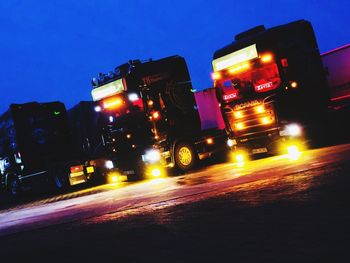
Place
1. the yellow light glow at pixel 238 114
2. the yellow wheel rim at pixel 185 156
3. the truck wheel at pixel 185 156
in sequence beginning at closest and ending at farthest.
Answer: the yellow light glow at pixel 238 114, the truck wheel at pixel 185 156, the yellow wheel rim at pixel 185 156

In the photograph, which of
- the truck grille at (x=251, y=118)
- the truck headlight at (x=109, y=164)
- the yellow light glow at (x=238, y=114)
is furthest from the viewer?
the truck headlight at (x=109, y=164)

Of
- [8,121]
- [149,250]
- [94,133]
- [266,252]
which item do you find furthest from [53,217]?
[94,133]

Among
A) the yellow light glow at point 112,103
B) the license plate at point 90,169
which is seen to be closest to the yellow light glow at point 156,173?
the yellow light glow at point 112,103

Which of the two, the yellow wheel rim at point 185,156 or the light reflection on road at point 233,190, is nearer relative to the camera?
the light reflection on road at point 233,190

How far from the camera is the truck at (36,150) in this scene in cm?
1727

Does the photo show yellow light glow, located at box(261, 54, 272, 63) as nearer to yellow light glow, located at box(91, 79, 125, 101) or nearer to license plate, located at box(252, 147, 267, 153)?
license plate, located at box(252, 147, 267, 153)

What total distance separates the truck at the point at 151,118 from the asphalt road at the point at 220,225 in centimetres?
476

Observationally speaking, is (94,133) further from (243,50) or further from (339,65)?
(339,65)

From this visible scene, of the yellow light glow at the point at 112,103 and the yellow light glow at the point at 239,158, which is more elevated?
the yellow light glow at the point at 112,103

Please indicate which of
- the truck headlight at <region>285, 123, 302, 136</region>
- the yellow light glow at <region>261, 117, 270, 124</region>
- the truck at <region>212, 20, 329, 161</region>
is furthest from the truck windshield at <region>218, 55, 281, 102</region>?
the truck headlight at <region>285, 123, 302, 136</region>

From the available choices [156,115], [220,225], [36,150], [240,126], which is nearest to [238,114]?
[240,126]

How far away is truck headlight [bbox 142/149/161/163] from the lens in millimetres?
13852

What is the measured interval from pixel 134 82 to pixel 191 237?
31.8 feet

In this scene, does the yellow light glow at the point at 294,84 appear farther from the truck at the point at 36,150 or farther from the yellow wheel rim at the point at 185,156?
the truck at the point at 36,150
